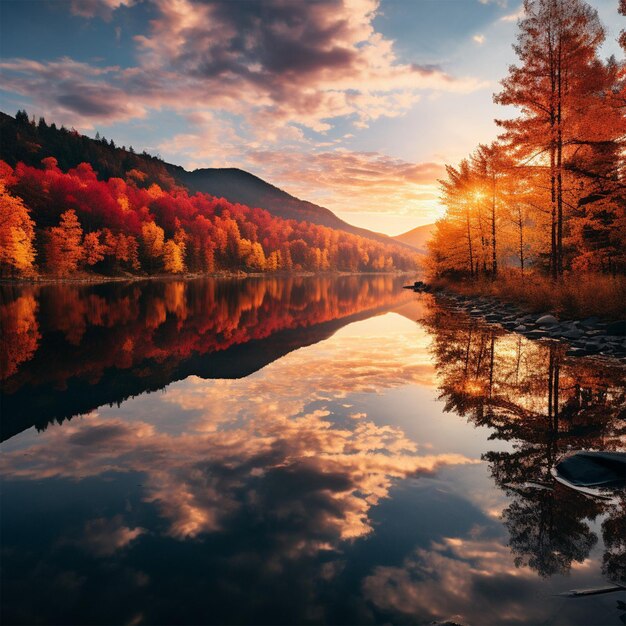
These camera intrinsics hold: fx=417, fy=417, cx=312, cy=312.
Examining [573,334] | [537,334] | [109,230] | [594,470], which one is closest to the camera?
[594,470]

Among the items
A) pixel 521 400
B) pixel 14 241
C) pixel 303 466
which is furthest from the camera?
pixel 14 241

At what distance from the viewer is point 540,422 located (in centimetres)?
678

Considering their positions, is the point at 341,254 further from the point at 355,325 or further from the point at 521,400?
the point at 521,400

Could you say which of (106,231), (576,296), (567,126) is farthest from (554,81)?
(106,231)

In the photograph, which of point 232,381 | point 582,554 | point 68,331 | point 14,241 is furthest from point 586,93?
point 14,241

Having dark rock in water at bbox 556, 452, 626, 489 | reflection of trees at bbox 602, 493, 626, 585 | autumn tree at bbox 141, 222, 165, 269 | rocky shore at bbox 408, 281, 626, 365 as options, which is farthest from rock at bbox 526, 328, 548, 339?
autumn tree at bbox 141, 222, 165, 269

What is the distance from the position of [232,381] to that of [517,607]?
788 centimetres

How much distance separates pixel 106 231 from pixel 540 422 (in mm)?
77079

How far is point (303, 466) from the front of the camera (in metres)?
5.50

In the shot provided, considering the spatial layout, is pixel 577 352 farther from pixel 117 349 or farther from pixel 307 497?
pixel 117 349

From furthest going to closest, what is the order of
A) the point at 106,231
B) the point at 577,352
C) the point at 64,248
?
the point at 106,231 → the point at 64,248 → the point at 577,352

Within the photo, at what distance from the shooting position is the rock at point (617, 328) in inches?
515

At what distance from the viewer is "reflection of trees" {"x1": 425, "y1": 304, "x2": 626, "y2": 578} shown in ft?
12.5

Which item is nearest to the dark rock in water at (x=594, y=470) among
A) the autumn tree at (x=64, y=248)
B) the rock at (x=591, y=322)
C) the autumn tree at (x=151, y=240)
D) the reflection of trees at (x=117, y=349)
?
the reflection of trees at (x=117, y=349)
